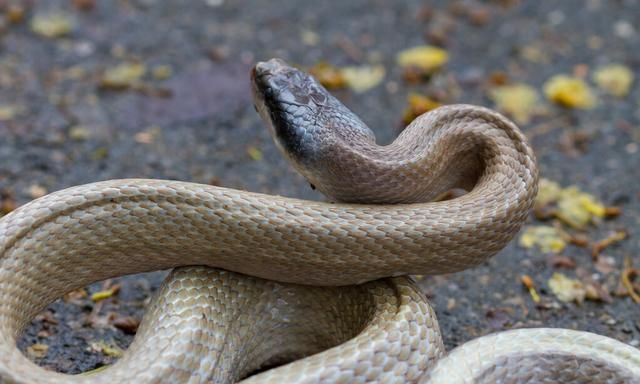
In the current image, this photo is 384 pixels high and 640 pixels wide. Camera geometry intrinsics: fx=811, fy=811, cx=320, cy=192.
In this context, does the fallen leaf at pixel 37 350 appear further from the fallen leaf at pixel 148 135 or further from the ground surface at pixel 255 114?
the fallen leaf at pixel 148 135

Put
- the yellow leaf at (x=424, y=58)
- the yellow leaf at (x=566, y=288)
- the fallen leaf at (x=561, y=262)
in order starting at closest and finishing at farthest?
the yellow leaf at (x=566, y=288)
the fallen leaf at (x=561, y=262)
the yellow leaf at (x=424, y=58)

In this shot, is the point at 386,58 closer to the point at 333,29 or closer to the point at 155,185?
the point at 333,29

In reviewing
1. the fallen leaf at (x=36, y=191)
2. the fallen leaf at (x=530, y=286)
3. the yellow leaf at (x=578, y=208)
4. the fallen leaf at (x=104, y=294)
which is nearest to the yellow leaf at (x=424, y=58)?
the yellow leaf at (x=578, y=208)

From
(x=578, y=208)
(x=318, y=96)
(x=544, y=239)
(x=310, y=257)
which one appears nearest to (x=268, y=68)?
(x=318, y=96)

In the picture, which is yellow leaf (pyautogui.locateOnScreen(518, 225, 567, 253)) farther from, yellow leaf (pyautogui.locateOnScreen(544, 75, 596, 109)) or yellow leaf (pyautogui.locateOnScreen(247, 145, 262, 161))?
yellow leaf (pyautogui.locateOnScreen(247, 145, 262, 161))

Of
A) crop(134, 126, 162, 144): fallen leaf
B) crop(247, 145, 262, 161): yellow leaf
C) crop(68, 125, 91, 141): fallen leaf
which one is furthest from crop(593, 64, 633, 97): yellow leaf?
crop(68, 125, 91, 141): fallen leaf

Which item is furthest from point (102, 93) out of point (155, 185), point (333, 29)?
point (155, 185)

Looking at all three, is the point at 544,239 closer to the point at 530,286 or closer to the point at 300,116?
the point at 530,286
